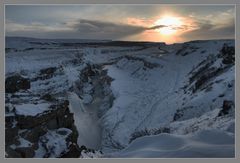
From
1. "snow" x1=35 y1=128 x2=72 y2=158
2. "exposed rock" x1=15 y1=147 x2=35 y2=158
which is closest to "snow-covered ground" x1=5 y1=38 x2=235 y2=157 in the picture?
"snow" x1=35 y1=128 x2=72 y2=158

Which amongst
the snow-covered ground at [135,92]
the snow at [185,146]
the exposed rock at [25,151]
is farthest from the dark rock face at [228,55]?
the snow at [185,146]

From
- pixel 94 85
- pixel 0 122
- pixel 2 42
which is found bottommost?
pixel 94 85

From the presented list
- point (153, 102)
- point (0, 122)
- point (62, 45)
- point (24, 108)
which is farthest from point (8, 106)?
point (62, 45)

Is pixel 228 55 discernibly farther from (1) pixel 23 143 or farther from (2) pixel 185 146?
(2) pixel 185 146

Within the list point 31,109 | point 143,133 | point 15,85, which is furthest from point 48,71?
point 31,109

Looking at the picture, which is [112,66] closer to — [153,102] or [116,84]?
[116,84]

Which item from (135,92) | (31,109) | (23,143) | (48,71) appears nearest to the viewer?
(23,143)

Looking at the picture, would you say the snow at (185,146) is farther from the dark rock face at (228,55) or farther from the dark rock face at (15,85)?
the dark rock face at (228,55)
